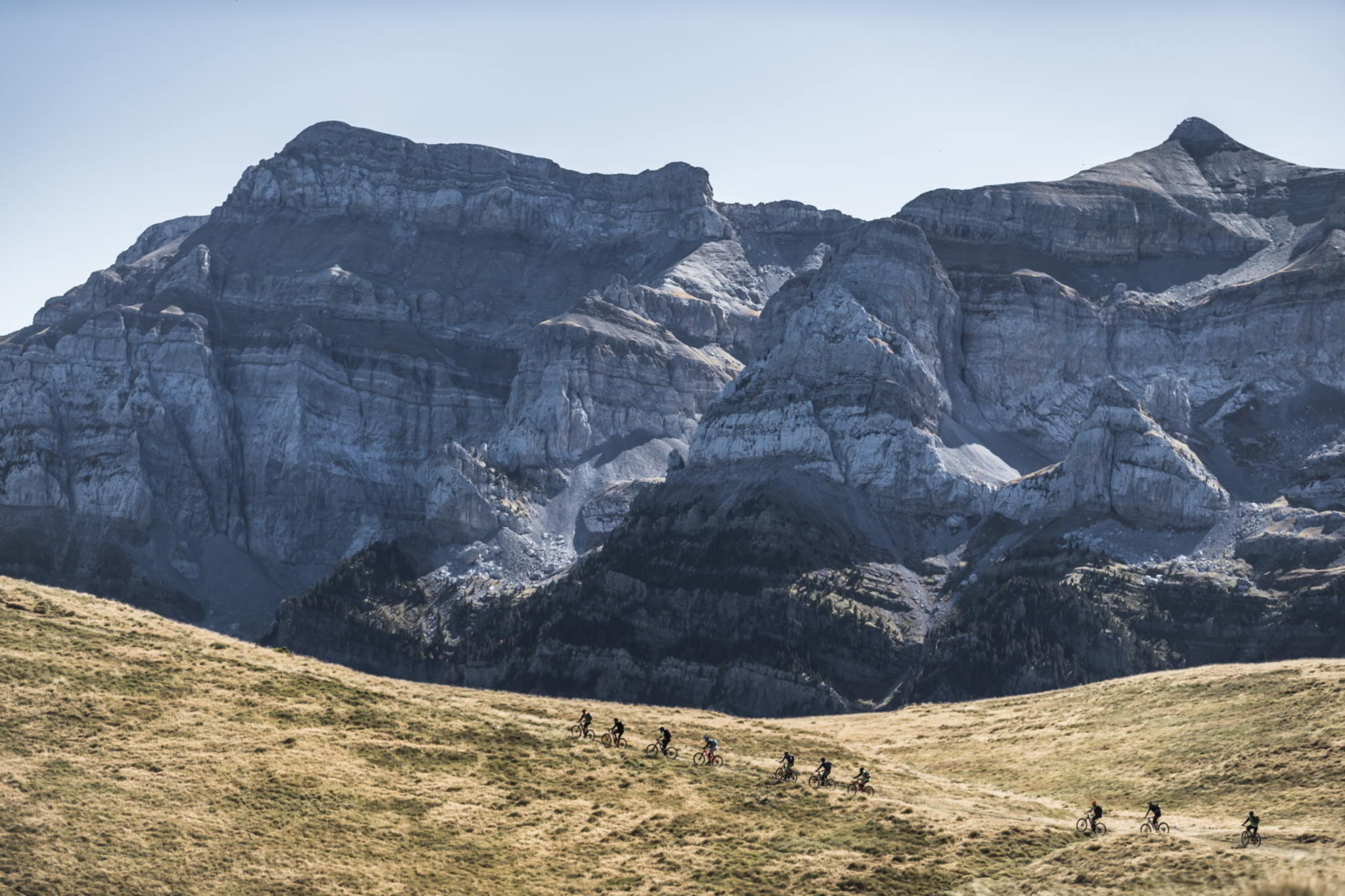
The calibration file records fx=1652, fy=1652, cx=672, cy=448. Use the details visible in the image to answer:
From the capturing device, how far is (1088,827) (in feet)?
327

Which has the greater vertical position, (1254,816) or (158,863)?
(1254,816)

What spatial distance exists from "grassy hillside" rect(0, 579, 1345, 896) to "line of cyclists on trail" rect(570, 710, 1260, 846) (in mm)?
1440

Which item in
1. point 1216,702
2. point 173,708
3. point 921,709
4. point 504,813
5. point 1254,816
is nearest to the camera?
point 1254,816

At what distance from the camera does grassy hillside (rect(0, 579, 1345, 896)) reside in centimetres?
8738

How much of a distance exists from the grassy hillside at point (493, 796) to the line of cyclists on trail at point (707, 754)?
1.47 m

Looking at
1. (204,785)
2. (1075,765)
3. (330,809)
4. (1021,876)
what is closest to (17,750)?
(204,785)

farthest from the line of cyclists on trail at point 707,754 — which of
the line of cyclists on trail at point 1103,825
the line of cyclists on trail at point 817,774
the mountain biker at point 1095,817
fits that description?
→ the mountain biker at point 1095,817

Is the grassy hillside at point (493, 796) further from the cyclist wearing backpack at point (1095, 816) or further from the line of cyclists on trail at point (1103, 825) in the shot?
the cyclist wearing backpack at point (1095, 816)

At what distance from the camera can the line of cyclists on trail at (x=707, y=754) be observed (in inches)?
4333

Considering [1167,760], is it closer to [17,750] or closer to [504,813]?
[504,813]

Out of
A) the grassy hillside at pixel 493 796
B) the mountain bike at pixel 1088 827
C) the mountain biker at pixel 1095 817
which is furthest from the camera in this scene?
the mountain biker at pixel 1095 817

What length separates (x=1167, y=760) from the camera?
132500mm

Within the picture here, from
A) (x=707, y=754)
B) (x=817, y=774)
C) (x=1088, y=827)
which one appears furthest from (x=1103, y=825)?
(x=707, y=754)

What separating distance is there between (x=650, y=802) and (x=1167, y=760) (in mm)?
50385
